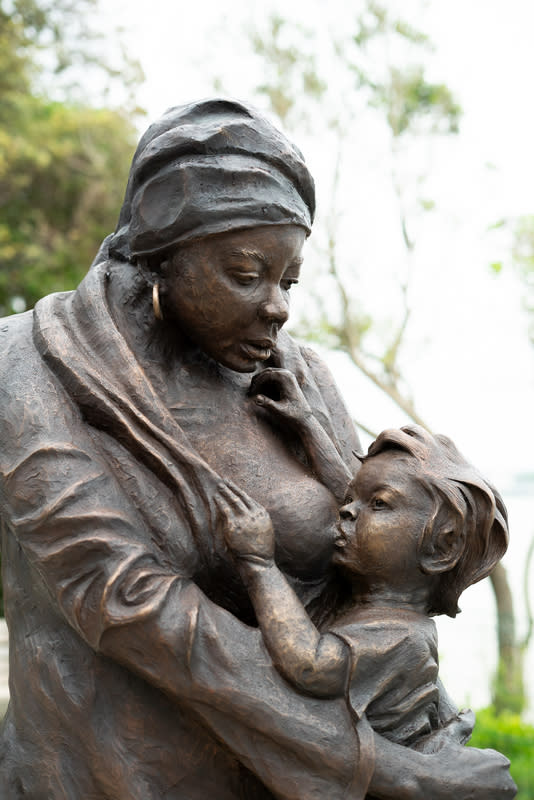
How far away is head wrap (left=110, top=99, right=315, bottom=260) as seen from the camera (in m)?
2.19

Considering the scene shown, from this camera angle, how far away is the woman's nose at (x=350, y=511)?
2.26 meters

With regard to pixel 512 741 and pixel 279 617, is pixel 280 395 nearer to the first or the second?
pixel 279 617

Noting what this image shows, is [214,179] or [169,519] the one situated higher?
[214,179]

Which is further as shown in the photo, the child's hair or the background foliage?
the background foliage

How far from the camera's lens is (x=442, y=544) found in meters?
2.21

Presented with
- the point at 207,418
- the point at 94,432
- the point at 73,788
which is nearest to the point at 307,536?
the point at 207,418

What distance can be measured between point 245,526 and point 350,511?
0.89ft

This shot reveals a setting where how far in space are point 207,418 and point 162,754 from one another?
80cm

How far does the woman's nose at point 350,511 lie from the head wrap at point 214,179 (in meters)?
0.67

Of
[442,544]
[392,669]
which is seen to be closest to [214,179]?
[442,544]

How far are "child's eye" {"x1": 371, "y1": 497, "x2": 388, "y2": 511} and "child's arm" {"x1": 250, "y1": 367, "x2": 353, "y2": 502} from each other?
0.25 meters

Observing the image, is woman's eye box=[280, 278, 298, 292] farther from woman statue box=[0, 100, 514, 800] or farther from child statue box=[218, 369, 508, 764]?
child statue box=[218, 369, 508, 764]

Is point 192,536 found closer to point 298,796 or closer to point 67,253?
point 298,796

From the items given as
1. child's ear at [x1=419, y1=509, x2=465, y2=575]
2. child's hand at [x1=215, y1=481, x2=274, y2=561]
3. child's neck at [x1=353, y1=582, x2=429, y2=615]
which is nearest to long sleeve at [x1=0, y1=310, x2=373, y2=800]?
child's hand at [x1=215, y1=481, x2=274, y2=561]
